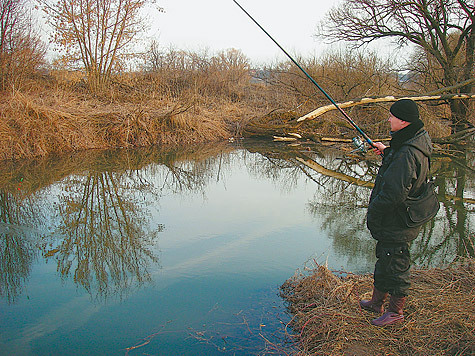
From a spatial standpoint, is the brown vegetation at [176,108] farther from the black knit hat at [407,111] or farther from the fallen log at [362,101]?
the black knit hat at [407,111]

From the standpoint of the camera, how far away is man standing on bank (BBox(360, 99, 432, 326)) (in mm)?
2857

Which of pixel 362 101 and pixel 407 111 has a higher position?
pixel 362 101

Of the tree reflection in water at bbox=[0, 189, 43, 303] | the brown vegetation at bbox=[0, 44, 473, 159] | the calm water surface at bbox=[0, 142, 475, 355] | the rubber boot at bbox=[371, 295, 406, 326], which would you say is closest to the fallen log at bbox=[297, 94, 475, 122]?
the brown vegetation at bbox=[0, 44, 473, 159]

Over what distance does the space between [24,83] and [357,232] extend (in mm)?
13191

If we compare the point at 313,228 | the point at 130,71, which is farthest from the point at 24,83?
the point at 313,228

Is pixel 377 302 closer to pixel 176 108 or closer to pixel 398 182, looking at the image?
pixel 398 182

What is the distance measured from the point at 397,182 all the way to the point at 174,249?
3.00m

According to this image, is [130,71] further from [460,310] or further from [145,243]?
[460,310]

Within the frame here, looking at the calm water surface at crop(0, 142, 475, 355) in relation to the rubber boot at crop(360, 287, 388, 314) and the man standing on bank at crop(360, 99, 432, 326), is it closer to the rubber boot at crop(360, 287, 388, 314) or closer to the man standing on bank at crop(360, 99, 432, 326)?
the rubber boot at crop(360, 287, 388, 314)

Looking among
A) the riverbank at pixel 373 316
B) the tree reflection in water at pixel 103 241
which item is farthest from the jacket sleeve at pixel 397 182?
the tree reflection in water at pixel 103 241

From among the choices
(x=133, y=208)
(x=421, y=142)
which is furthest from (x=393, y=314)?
(x=133, y=208)

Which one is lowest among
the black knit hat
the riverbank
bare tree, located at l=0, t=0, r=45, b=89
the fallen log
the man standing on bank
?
the riverbank

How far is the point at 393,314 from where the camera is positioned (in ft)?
9.93

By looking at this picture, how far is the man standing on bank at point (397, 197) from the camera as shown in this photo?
2.86 meters
